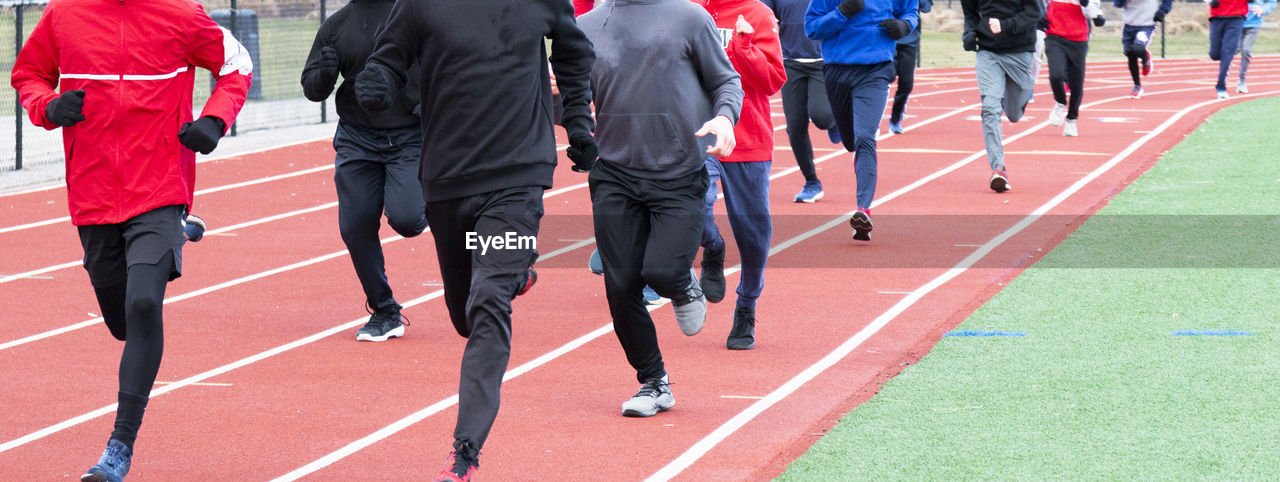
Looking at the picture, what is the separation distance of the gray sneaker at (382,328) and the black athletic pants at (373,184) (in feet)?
0.53

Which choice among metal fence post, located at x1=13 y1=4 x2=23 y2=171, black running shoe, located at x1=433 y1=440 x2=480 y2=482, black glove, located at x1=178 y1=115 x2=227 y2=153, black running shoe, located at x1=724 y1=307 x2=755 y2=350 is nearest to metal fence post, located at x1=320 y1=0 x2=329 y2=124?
metal fence post, located at x1=13 y1=4 x2=23 y2=171

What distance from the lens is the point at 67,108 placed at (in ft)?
18.1

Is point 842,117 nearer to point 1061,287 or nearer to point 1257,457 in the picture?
point 1061,287

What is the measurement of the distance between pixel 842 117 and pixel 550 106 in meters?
6.02

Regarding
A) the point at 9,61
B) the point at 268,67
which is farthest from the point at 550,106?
the point at 268,67

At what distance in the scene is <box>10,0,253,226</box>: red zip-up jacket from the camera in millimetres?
5695

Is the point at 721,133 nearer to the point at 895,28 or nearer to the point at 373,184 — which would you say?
the point at 373,184

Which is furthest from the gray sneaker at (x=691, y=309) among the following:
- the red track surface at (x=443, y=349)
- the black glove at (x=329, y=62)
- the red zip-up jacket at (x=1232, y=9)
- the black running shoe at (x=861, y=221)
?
the red zip-up jacket at (x=1232, y=9)

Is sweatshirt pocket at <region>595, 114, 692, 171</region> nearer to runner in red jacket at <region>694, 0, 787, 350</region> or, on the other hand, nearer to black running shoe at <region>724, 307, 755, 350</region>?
runner in red jacket at <region>694, 0, 787, 350</region>

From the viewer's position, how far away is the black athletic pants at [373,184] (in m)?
8.10

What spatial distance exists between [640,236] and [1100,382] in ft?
6.94

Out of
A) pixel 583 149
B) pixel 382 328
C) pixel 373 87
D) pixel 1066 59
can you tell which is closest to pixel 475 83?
pixel 373 87

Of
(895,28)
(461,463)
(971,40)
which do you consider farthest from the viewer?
(971,40)

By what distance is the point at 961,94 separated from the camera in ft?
84.2
